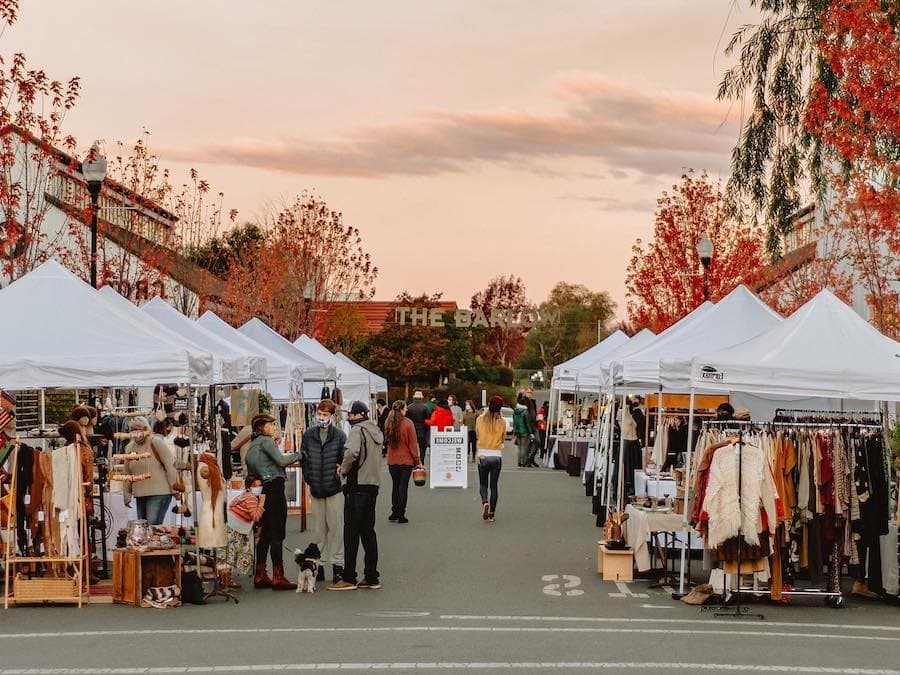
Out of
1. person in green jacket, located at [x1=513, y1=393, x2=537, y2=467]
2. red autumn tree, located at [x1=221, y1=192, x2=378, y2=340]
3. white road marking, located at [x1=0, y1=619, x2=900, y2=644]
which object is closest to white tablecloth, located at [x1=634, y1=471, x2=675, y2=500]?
white road marking, located at [x1=0, y1=619, x2=900, y2=644]

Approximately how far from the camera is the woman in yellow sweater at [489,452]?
2256cm

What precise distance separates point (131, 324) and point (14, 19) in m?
14.2

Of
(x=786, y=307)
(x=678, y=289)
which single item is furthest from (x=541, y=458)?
(x=786, y=307)

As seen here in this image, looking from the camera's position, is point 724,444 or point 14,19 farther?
point 14,19


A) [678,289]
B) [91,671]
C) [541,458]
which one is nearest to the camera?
[91,671]

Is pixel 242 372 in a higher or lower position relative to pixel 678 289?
lower

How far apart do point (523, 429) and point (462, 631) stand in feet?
92.4

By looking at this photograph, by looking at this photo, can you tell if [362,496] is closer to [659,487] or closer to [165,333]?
[165,333]

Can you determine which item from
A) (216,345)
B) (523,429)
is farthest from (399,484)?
(523,429)

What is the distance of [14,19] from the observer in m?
27.1

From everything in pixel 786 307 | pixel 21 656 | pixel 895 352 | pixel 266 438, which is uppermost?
pixel 786 307

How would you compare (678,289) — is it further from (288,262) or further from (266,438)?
Answer: (266,438)

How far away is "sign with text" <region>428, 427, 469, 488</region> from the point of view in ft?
98.4

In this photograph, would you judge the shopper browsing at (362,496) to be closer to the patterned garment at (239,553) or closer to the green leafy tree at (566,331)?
the patterned garment at (239,553)
